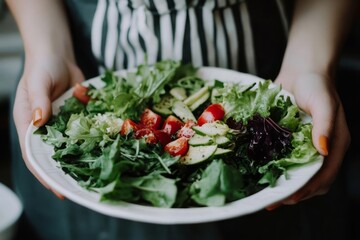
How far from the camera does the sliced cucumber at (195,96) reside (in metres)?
1.15

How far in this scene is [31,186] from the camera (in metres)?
1.33

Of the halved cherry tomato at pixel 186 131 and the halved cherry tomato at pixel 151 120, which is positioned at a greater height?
the halved cherry tomato at pixel 186 131

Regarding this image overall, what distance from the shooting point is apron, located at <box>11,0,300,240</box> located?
117 cm

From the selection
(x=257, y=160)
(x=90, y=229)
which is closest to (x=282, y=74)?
(x=257, y=160)

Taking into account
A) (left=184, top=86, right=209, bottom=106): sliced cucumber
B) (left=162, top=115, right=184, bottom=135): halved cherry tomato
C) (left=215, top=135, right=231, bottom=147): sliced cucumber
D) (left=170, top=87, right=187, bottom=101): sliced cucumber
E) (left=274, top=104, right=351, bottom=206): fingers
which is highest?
(left=215, top=135, right=231, bottom=147): sliced cucumber

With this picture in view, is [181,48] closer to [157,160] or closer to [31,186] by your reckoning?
[157,160]

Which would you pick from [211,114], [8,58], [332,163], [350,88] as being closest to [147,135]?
[211,114]

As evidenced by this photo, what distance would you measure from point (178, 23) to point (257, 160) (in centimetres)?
38

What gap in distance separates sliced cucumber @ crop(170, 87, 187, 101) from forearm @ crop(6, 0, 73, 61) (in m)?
0.26

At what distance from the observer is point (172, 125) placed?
1048 mm

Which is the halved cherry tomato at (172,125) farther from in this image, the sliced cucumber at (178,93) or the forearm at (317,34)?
Answer: the forearm at (317,34)

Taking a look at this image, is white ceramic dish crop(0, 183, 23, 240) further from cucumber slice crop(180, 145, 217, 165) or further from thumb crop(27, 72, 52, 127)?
cucumber slice crop(180, 145, 217, 165)

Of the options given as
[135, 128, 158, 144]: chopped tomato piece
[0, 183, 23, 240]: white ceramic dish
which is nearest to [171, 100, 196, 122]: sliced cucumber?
[135, 128, 158, 144]: chopped tomato piece

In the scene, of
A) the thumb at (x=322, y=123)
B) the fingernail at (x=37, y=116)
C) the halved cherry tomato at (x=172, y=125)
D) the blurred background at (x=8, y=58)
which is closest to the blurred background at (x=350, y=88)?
the blurred background at (x=8, y=58)
